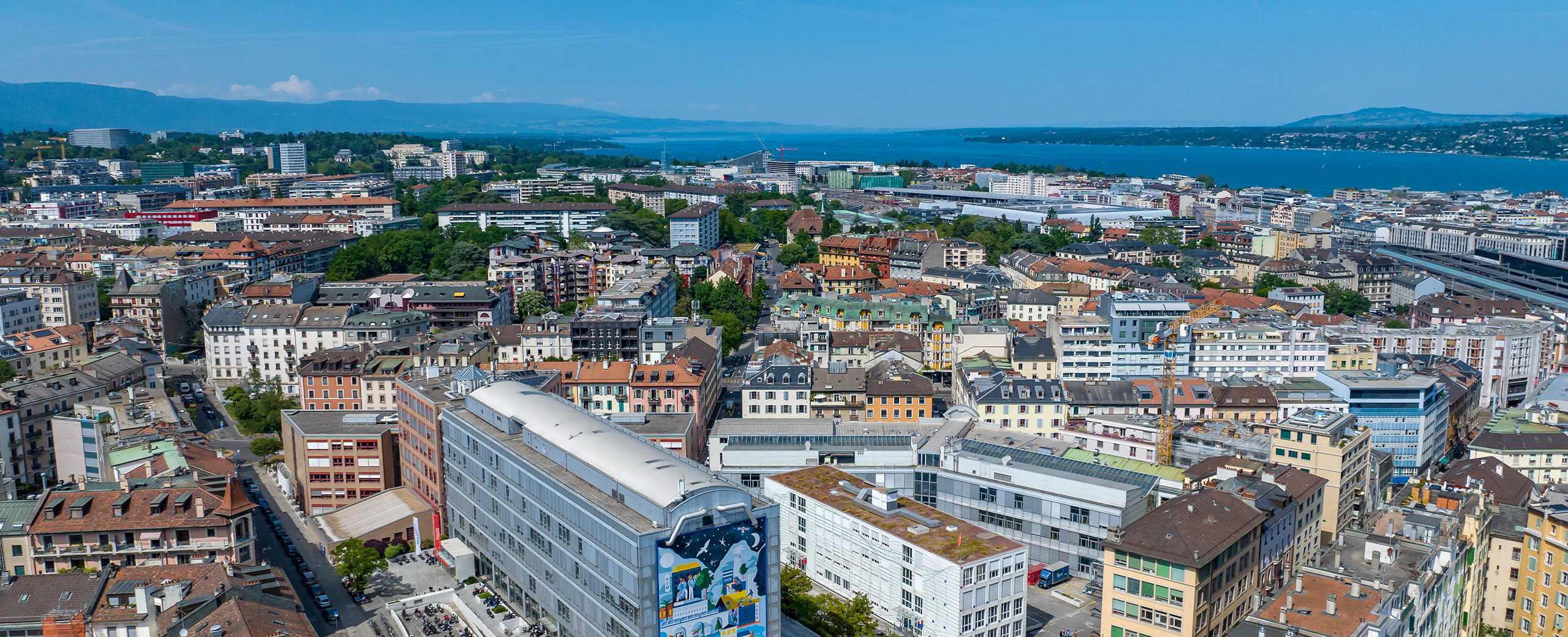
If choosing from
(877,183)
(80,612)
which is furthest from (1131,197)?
(80,612)

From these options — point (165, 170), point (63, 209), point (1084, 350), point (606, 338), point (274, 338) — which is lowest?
point (274, 338)

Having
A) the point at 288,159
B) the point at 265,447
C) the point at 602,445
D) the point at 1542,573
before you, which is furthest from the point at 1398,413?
the point at 288,159

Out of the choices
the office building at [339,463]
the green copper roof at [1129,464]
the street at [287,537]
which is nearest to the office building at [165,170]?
the street at [287,537]

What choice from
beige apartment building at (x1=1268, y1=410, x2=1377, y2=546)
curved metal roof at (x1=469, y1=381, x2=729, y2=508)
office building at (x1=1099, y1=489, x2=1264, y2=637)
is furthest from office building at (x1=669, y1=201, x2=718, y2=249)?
office building at (x1=1099, y1=489, x2=1264, y2=637)

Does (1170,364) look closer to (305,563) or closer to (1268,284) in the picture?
(1268,284)

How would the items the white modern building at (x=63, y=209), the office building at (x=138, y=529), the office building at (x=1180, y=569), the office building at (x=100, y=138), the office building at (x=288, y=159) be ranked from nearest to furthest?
the office building at (x=1180, y=569) < the office building at (x=138, y=529) < the white modern building at (x=63, y=209) < the office building at (x=288, y=159) < the office building at (x=100, y=138)

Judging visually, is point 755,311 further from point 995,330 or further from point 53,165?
point 53,165

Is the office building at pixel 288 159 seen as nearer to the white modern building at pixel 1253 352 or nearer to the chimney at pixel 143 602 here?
the white modern building at pixel 1253 352
